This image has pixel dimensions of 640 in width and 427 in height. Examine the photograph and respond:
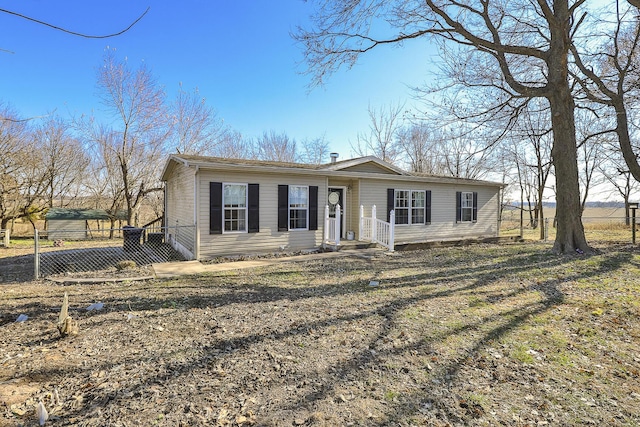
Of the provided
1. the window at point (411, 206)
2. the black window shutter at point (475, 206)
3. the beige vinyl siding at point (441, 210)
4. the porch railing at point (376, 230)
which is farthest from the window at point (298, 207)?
the black window shutter at point (475, 206)

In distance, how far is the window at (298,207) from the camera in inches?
390

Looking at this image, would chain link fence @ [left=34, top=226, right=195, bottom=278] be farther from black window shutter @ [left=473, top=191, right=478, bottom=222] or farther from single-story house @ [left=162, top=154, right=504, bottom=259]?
black window shutter @ [left=473, top=191, right=478, bottom=222]

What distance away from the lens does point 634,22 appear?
35.2ft

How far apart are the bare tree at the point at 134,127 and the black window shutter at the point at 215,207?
9239 mm

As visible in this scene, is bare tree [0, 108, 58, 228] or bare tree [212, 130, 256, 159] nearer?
bare tree [0, 108, 58, 228]

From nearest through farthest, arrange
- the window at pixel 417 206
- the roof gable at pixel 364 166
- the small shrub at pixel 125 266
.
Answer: the small shrub at pixel 125 266
the roof gable at pixel 364 166
the window at pixel 417 206

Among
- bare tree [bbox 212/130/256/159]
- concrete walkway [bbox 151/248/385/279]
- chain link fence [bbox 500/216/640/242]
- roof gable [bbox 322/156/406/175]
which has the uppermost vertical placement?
bare tree [bbox 212/130/256/159]

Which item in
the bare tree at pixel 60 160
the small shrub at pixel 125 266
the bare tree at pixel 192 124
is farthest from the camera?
the bare tree at pixel 192 124

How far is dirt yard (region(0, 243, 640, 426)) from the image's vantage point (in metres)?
2.39

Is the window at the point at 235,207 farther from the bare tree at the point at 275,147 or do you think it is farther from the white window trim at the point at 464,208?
the bare tree at the point at 275,147

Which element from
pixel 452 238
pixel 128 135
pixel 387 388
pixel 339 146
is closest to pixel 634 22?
pixel 452 238

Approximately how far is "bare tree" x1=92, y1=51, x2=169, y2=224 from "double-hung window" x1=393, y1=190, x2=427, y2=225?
11907 millimetres

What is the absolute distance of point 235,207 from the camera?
902 cm

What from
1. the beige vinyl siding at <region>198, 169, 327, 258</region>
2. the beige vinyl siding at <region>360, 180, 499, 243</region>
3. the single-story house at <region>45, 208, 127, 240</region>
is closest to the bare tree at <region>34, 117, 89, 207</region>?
the single-story house at <region>45, 208, 127, 240</region>
